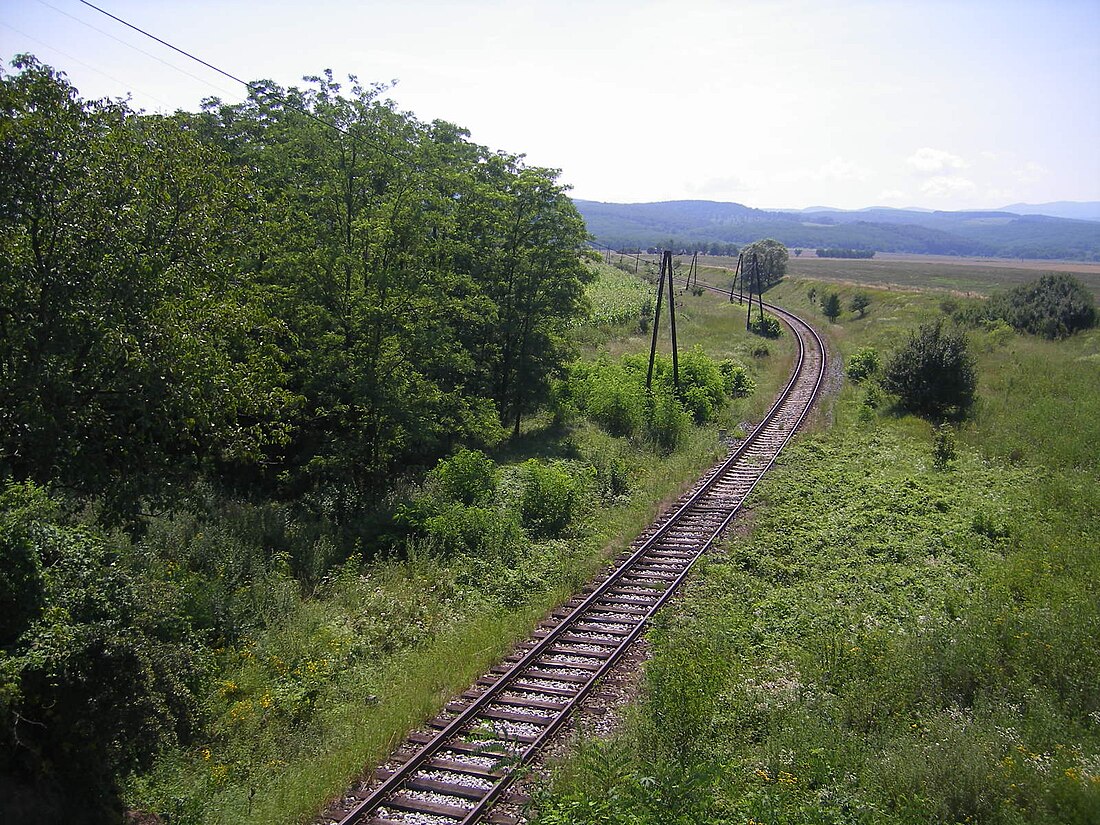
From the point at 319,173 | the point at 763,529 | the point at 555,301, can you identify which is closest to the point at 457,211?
the point at 555,301

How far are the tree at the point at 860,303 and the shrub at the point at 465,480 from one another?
61141mm

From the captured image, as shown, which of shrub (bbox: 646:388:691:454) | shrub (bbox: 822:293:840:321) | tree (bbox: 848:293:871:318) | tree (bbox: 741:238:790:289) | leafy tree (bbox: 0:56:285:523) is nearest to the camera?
leafy tree (bbox: 0:56:285:523)

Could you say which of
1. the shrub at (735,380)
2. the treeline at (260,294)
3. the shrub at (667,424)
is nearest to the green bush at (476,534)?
the treeline at (260,294)

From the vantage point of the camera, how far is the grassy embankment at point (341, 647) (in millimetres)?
8328

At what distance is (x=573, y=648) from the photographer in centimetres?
1183

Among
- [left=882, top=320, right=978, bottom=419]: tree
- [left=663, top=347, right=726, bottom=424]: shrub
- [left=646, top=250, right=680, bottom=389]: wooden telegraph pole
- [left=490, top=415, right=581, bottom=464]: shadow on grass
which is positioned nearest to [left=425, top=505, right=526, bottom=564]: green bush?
[left=490, top=415, right=581, bottom=464]: shadow on grass

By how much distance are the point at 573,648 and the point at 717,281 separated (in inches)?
4528

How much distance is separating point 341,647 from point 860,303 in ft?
240

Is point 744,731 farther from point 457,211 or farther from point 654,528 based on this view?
point 457,211

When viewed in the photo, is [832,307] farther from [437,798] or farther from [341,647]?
[437,798]

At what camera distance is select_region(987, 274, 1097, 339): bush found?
47125mm

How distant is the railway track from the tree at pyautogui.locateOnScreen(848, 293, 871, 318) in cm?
6008

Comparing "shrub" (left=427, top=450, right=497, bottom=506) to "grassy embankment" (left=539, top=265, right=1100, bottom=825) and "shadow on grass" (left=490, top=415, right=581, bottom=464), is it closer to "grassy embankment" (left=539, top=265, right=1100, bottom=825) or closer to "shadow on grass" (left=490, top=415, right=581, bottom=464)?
"shadow on grass" (left=490, top=415, right=581, bottom=464)

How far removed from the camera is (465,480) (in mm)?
18312
